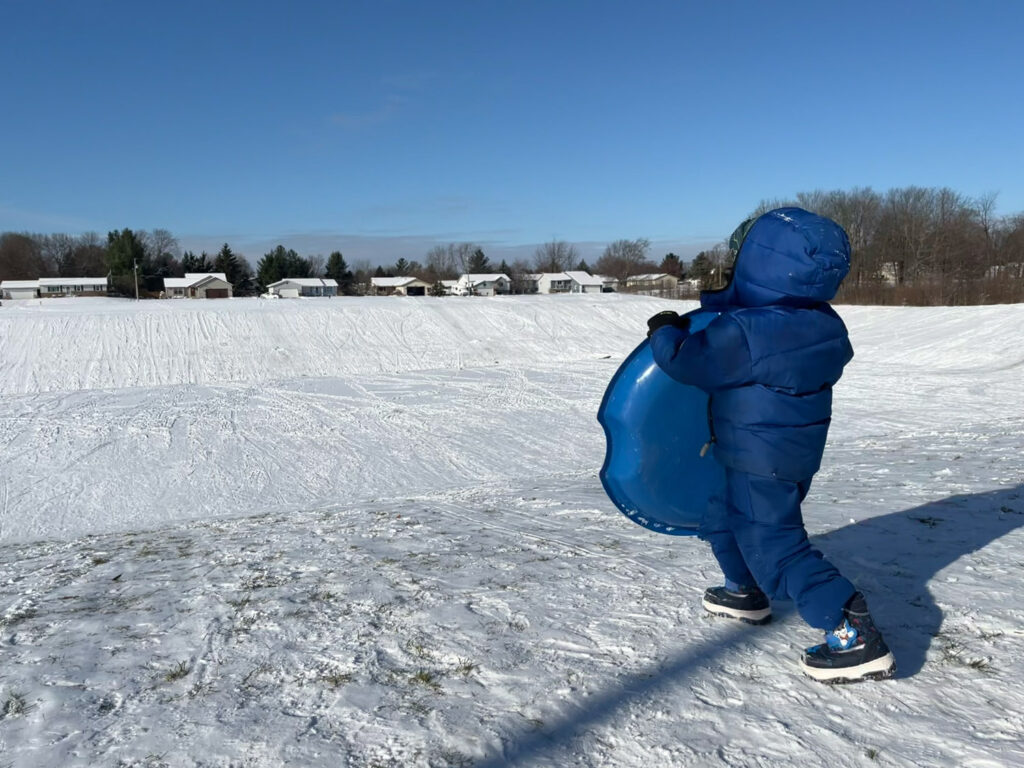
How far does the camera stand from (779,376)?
324 centimetres

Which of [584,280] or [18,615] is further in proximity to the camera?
[584,280]

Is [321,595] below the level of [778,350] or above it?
below

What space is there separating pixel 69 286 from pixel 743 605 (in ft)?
313

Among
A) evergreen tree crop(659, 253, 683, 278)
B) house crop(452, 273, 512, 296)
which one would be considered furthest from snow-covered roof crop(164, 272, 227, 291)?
evergreen tree crop(659, 253, 683, 278)

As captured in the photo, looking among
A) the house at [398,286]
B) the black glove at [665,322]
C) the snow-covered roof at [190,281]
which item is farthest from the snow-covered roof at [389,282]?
the black glove at [665,322]

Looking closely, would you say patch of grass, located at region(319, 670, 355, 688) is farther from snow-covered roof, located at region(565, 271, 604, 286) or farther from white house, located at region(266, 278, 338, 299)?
snow-covered roof, located at region(565, 271, 604, 286)

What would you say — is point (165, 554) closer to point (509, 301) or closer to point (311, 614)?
point (311, 614)

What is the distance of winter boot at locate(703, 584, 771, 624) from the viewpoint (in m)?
3.87

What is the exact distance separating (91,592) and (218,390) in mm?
17979

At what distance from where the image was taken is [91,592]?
502 cm

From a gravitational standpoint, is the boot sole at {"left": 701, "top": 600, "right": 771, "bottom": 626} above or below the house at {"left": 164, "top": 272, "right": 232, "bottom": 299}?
below

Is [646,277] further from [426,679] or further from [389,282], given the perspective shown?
[426,679]

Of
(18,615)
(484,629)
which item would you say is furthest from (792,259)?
(18,615)

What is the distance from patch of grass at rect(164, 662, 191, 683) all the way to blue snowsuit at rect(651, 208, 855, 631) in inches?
104
